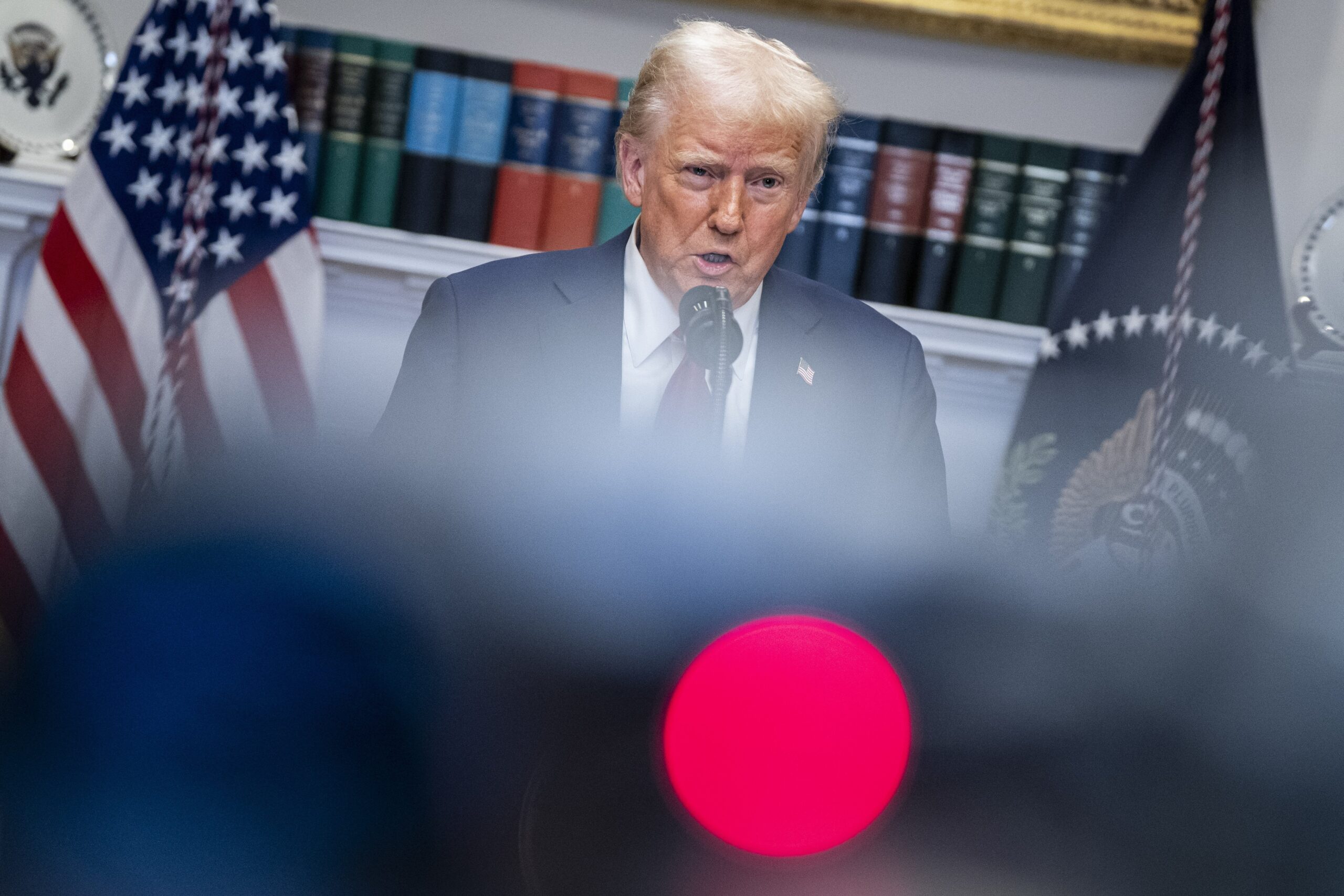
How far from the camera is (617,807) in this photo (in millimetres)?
212

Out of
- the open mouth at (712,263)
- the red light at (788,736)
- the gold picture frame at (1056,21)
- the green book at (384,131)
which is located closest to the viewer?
the red light at (788,736)

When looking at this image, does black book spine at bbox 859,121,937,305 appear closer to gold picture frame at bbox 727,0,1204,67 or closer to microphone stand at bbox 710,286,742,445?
gold picture frame at bbox 727,0,1204,67

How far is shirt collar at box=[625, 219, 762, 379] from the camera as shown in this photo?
33.6 inches

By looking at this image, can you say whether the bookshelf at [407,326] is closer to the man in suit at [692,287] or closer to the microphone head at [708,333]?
the man in suit at [692,287]

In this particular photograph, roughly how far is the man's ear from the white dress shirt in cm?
3

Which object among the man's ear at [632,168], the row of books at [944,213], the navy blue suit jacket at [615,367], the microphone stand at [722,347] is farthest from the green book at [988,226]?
the microphone stand at [722,347]

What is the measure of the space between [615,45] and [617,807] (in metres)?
1.77

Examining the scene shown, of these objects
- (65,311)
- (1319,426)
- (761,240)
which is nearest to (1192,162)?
(1319,426)

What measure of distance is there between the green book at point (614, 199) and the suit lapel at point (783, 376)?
2.48ft

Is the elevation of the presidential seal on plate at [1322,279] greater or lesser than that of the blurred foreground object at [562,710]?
greater

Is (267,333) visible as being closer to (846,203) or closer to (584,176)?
(584,176)

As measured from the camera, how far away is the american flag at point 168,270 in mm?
1625

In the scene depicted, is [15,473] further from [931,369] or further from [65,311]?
[931,369]

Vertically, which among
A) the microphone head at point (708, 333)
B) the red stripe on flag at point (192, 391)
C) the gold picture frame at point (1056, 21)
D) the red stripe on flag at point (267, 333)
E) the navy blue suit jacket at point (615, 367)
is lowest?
the red stripe on flag at point (192, 391)
